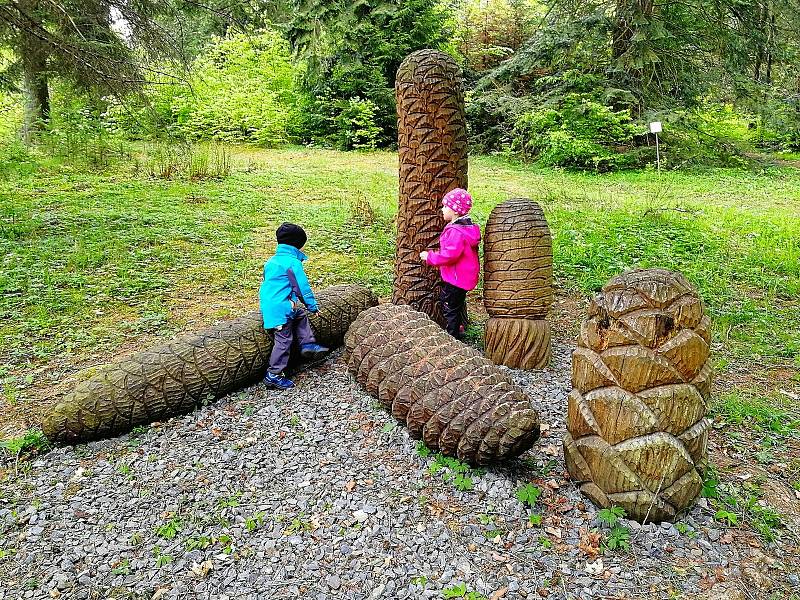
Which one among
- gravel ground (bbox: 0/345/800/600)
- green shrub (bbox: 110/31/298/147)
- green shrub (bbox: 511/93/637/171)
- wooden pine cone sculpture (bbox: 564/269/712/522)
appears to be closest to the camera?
gravel ground (bbox: 0/345/800/600)

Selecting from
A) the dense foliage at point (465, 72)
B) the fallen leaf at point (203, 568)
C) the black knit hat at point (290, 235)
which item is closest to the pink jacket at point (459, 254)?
the black knit hat at point (290, 235)

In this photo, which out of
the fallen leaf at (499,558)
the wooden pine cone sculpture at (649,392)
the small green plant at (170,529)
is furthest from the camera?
the small green plant at (170,529)

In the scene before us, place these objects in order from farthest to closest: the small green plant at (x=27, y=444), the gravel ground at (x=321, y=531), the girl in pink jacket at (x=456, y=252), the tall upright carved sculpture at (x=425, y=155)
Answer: the tall upright carved sculpture at (x=425, y=155)
the girl in pink jacket at (x=456, y=252)
the small green plant at (x=27, y=444)
the gravel ground at (x=321, y=531)

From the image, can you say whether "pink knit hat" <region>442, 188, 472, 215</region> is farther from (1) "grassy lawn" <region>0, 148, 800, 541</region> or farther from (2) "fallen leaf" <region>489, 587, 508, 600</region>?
(2) "fallen leaf" <region>489, 587, 508, 600</region>

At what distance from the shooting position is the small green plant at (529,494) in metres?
3.41

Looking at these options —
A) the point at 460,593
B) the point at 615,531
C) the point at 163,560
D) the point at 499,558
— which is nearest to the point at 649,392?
the point at 615,531

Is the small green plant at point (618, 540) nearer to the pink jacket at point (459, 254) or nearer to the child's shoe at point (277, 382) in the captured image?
the pink jacket at point (459, 254)

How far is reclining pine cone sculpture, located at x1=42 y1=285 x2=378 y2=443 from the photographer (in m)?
4.14

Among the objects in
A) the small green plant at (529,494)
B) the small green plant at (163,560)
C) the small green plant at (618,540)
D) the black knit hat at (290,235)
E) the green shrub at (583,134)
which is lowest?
the small green plant at (163,560)

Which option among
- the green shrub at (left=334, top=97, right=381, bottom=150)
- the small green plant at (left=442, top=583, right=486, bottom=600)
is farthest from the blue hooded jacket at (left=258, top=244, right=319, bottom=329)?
the green shrub at (left=334, top=97, right=381, bottom=150)

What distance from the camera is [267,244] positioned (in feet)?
29.0

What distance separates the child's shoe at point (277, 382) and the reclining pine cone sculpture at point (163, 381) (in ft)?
0.45

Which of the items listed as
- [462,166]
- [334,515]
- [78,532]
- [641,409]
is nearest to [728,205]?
[462,166]

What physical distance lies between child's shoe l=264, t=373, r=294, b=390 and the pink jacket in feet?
5.52
